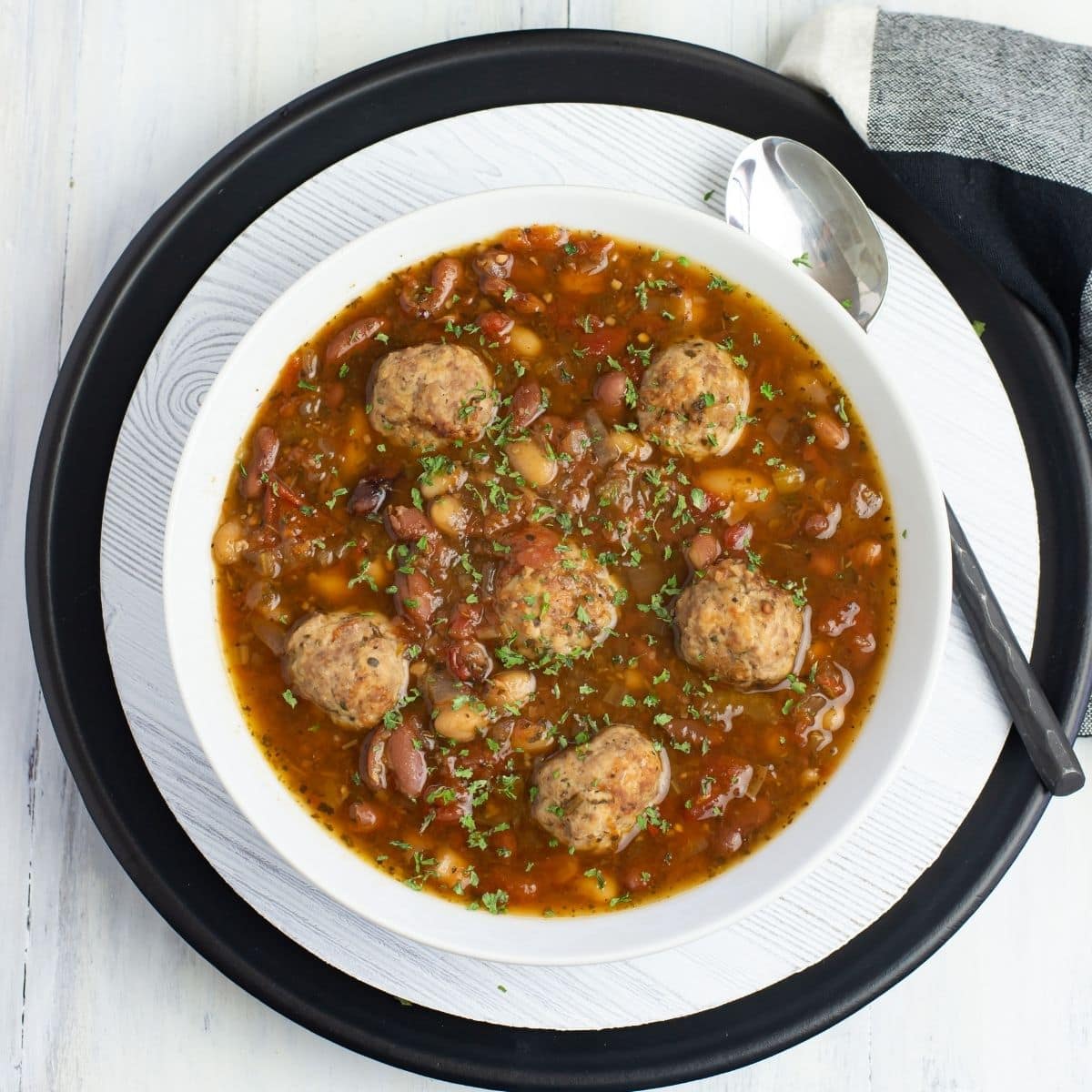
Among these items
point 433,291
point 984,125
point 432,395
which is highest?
point 984,125

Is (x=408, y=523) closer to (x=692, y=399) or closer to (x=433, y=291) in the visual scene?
(x=433, y=291)

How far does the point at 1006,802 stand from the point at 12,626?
4.64 metres

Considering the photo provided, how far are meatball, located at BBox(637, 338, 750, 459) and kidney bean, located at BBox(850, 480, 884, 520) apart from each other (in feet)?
1.81

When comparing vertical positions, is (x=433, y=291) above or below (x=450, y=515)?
above

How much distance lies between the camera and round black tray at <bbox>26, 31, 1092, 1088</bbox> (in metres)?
4.52

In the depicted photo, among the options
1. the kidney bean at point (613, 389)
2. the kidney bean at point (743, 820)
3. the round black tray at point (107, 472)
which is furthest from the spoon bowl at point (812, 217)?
the kidney bean at point (743, 820)

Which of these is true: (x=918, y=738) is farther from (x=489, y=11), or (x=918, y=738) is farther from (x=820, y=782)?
(x=489, y=11)

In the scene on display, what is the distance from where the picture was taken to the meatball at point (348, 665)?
13.1 ft

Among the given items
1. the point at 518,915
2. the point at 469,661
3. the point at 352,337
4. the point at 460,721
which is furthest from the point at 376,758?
the point at 352,337

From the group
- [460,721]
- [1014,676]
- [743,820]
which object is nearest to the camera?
[460,721]

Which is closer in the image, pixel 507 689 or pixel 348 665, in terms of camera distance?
pixel 348 665

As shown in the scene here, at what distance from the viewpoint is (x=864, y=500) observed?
4.22 meters

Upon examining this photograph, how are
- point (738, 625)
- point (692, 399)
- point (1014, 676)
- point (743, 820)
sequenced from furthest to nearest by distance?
point (1014, 676), point (743, 820), point (692, 399), point (738, 625)

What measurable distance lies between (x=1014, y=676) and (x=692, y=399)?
71.8 inches
